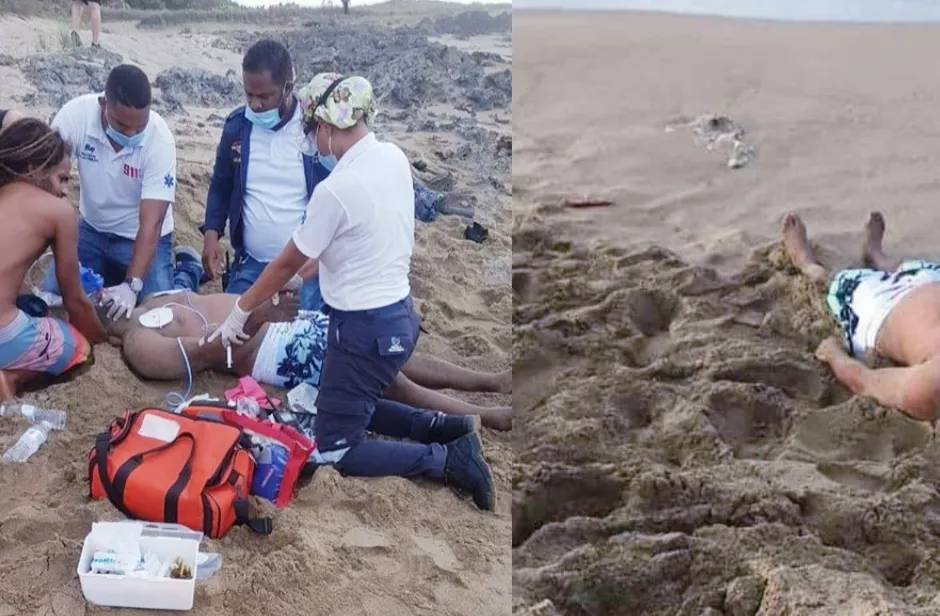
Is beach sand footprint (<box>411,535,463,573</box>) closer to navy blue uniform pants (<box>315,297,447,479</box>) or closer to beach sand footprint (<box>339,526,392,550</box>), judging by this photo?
beach sand footprint (<box>339,526,392,550</box>)

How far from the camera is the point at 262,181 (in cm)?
257

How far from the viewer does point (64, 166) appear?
218cm

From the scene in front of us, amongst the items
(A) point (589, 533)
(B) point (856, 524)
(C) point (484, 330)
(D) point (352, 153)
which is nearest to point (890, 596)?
(B) point (856, 524)

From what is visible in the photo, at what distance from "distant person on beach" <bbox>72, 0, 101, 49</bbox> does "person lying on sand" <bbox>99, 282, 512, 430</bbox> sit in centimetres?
151

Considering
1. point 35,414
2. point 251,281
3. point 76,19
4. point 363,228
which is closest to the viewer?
point 363,228

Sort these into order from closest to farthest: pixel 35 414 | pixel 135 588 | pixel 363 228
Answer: pixel 135 588, pixel 363 228, pixel 35 414

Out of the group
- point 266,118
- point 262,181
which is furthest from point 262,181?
point 266,118

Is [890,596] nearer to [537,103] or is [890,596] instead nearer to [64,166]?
[64,166]

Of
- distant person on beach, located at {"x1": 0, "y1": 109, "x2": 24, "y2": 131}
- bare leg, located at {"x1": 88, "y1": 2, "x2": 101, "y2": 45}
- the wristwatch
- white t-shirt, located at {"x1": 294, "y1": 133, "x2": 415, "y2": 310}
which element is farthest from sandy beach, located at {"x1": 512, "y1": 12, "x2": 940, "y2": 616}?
bare leg, located at {"x1": 88, "y1": 2, "x2": 101, "y2": 45}

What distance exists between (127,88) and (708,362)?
158cm

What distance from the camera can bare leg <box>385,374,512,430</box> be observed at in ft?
7.38

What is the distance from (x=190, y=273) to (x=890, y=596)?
198 centimetres

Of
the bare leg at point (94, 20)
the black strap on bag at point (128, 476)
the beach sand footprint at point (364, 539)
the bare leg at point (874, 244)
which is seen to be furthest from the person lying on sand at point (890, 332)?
the bare leg at point (94, 20)

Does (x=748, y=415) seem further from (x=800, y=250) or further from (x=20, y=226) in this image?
(x=20, y=226)
